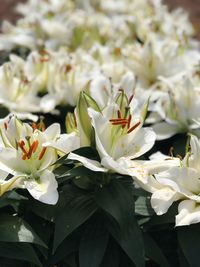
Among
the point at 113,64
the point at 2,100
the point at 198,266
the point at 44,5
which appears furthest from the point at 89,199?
the point at 44,5

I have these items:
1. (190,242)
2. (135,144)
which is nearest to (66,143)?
(135,144)

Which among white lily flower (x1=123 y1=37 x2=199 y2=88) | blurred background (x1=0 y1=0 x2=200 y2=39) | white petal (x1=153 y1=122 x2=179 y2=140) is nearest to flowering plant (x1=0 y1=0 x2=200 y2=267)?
white petal (x1=153 y1=122 x2=179 y2=140)

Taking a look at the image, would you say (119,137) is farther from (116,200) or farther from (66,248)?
(66,248)

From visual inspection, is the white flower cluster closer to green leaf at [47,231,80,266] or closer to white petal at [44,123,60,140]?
white petal at [44,123,60,140]

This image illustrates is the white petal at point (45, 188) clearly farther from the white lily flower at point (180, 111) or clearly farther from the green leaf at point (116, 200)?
the white lily flower at point (180, 111)

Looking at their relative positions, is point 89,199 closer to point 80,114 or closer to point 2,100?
point 80,114

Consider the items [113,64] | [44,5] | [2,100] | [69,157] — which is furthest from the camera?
[44,5]

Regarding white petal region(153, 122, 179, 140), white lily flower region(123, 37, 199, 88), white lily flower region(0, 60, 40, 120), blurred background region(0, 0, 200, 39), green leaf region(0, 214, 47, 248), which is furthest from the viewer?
blurred background region(0, 0, 200, 39)
